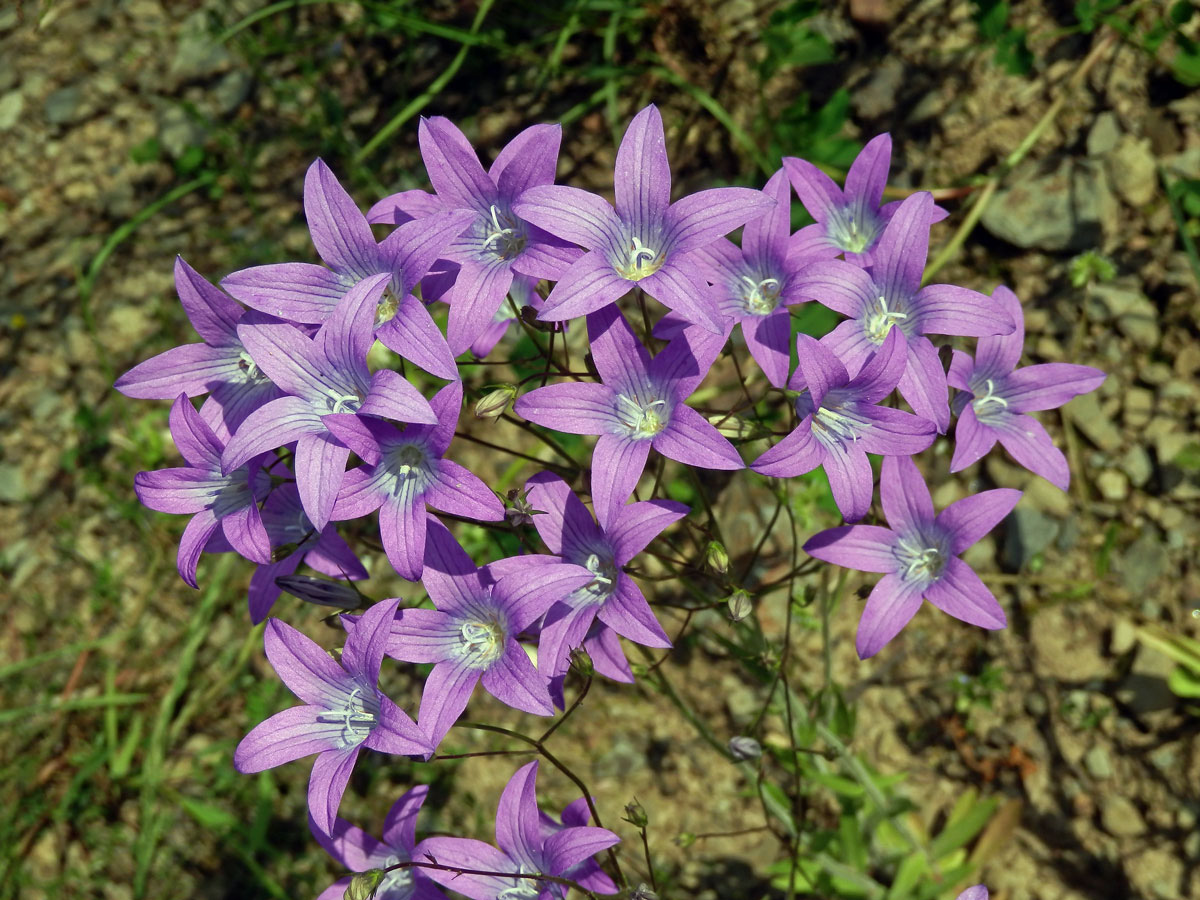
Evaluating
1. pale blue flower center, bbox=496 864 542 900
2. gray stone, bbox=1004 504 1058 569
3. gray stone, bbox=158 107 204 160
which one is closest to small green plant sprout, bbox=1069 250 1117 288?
gray stone, bbox=1004 504 1058 569

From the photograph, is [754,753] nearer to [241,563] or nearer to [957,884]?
[957,884]

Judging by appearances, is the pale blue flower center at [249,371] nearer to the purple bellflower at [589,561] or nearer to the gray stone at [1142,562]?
the purple bellflower at [589,561]

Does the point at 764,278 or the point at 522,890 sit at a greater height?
the point at 764,278

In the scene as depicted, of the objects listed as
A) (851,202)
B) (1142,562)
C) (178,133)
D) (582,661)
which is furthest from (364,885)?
(178,133)

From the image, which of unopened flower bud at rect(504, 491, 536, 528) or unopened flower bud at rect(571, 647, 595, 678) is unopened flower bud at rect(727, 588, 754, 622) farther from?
unopened flower bud at rect(504, 491, 536, 528)

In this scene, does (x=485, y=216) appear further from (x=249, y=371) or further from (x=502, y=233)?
(x=249, y=371)

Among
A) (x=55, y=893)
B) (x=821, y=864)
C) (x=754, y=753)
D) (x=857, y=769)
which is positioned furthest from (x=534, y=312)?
(x=55, y=893)
